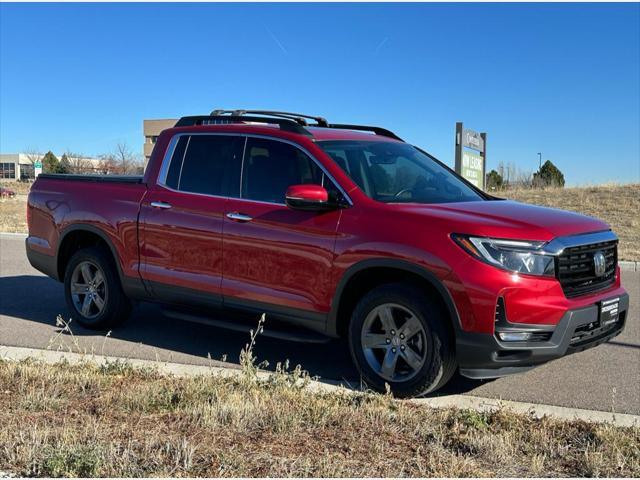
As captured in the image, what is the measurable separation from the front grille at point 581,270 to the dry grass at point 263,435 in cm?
99

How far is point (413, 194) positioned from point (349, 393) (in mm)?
1689

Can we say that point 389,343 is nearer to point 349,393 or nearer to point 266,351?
point 349,393

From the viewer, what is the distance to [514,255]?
4359 mm

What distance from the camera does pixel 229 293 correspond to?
18.4 ft

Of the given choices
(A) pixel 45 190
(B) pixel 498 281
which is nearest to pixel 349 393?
(B) pixel 498 281

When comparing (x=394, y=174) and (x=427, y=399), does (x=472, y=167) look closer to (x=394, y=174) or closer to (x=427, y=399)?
(x=394, y=174)

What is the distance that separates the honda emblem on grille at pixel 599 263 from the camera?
15.7 ft

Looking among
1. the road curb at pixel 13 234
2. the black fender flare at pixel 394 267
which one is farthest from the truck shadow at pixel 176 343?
the road curb at pixel 13 234

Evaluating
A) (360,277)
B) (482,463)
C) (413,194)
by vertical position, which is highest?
(413,194)

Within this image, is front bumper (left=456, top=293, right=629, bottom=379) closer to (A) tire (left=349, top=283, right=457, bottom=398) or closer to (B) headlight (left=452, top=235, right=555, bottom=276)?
(A) tire (left=349, top=283, right=457, bottom=398)

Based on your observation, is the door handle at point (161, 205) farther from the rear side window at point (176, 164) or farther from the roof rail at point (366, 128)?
the roof rail at point (366, 128)

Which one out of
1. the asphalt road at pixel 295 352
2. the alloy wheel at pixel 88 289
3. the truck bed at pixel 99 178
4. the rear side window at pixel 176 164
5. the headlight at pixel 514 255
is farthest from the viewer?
the alloy wheel at pixel 88 289

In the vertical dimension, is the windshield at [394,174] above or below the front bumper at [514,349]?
above

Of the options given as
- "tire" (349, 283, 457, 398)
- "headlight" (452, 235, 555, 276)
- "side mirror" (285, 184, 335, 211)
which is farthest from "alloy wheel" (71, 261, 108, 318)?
"headlight" (452, 235, 555, 276)
